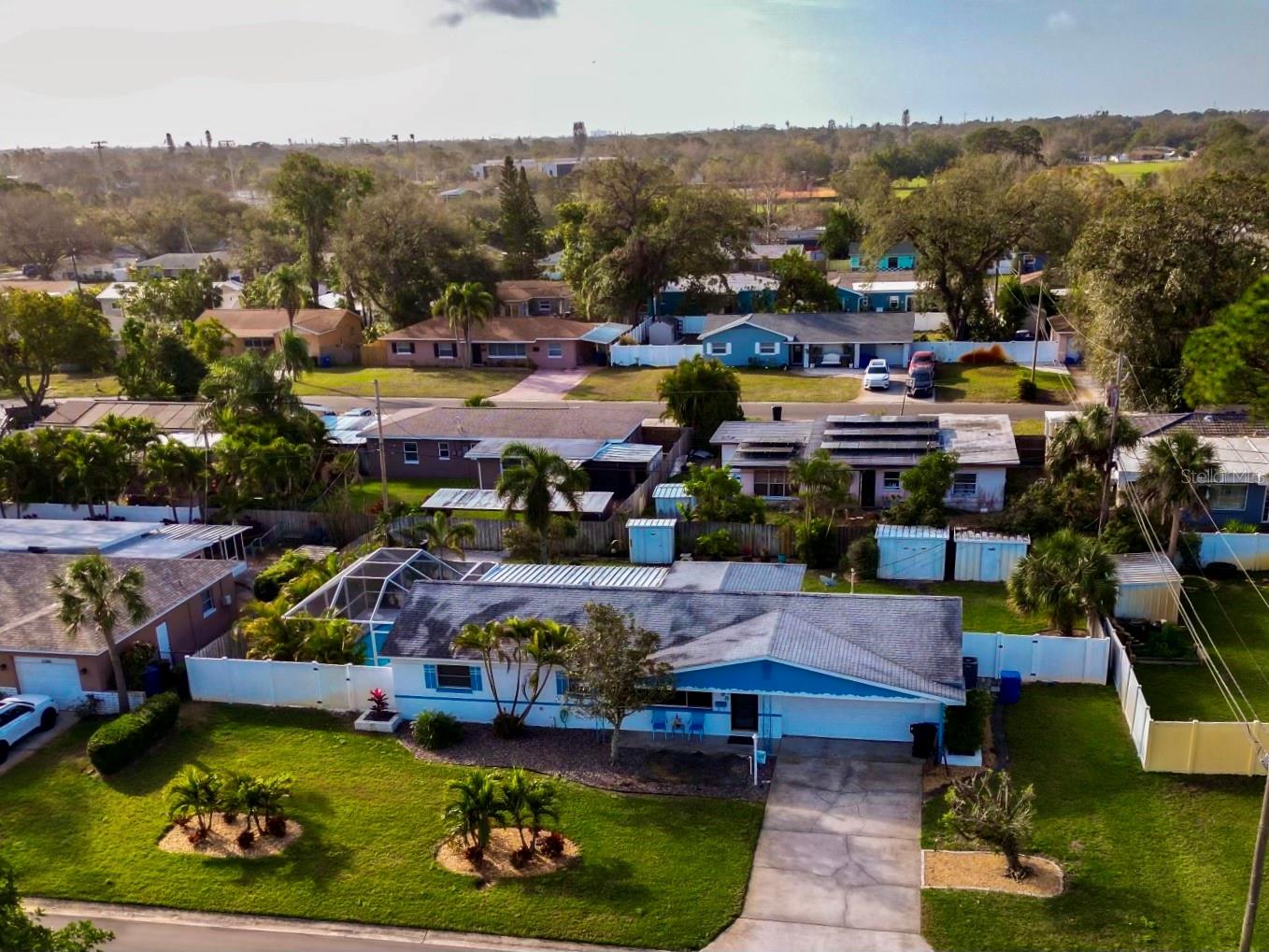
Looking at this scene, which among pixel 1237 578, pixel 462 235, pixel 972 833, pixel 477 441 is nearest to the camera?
pixel 972 833

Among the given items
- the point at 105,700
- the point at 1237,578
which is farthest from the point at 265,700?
the point at 1237,578

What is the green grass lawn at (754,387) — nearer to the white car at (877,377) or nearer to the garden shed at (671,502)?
the white car at (877,377)

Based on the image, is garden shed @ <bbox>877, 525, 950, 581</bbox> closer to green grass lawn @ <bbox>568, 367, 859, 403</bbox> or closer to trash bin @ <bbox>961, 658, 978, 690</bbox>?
trash bin @ <bbox>961, 658, 978, 690</bbox>

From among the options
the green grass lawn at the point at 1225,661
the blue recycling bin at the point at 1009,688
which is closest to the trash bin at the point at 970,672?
the blue recycling bin at the point at 1009,688

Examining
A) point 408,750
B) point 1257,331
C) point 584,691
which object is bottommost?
point 408,750

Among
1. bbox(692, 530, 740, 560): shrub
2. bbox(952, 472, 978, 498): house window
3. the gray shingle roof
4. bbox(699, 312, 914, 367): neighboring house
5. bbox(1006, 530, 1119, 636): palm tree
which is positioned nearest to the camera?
the gray shingle roof

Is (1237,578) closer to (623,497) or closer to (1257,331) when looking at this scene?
(1257,331)

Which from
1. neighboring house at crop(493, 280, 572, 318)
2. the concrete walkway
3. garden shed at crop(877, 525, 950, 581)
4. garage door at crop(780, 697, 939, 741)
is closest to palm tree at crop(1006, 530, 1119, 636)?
garden shed at crop(877, 525, 950, 581)
